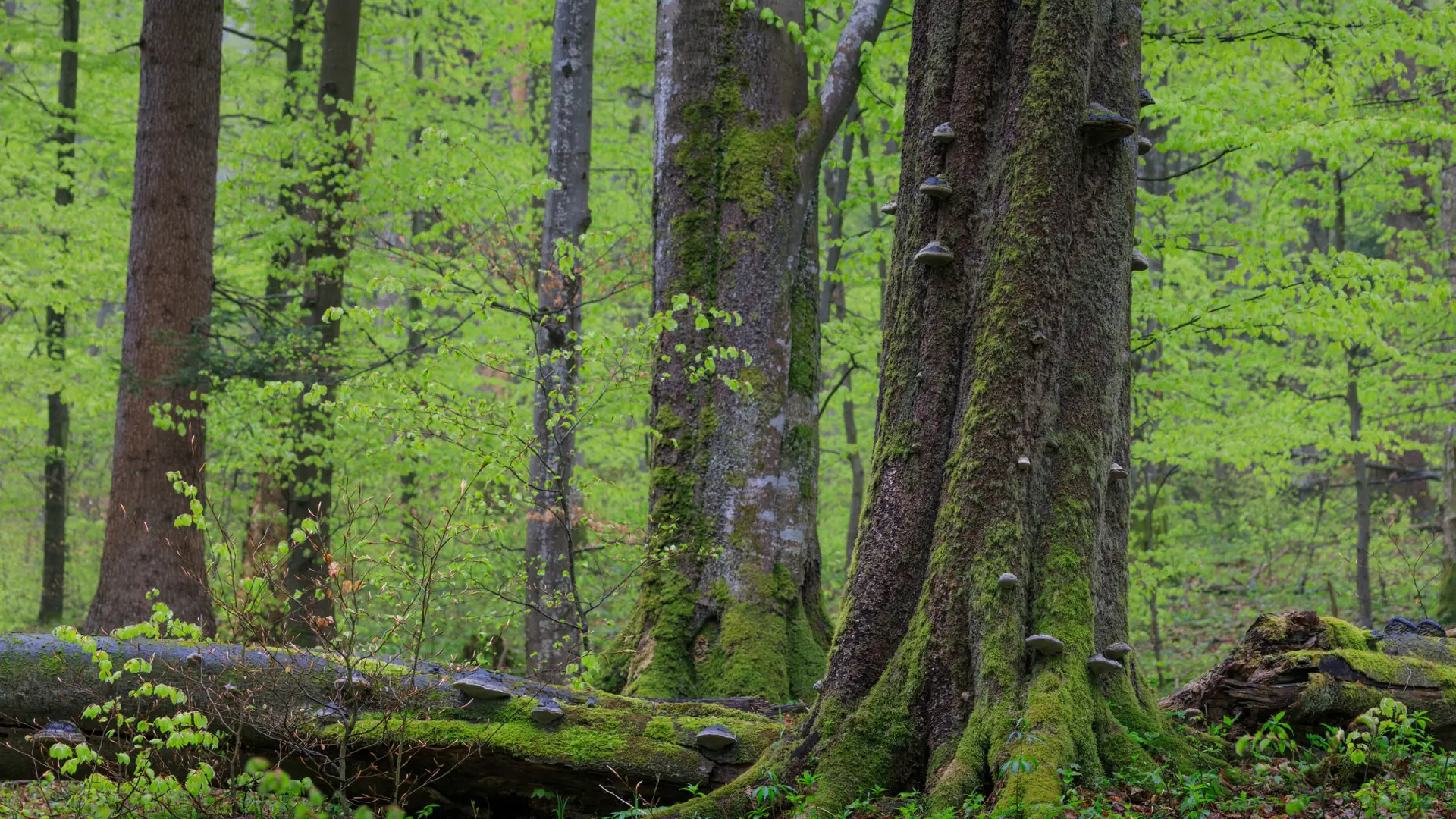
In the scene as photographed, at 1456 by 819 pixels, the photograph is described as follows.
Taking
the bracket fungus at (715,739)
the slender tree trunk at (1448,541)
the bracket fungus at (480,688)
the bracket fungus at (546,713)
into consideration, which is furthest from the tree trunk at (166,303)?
the slender tree trunk at (1448,541)

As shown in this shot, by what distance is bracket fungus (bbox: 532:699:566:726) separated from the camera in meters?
3.95

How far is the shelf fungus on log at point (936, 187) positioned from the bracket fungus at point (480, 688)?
274 cm

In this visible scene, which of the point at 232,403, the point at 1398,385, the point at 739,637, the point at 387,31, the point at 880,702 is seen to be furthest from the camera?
the point at 387,31

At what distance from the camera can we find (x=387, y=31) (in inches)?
531

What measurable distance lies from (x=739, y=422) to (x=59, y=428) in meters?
12.9

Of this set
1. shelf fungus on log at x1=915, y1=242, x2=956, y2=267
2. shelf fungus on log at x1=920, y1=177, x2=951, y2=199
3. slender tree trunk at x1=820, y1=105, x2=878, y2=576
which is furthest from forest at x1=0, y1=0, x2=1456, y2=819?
slender tree trunk at x1=820, y1=105, x2=878, y2=576

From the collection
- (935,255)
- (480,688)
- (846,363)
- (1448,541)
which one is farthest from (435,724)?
(846,363)

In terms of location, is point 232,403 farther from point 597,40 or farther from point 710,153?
point 597,40

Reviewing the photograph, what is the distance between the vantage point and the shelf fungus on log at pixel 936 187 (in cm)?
392

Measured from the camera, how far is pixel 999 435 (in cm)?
370

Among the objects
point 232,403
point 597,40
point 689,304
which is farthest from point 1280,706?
point 597,40

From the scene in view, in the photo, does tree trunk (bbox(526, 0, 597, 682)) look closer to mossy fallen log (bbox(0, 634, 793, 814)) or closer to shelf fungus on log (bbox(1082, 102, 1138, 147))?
mossy fallen log (bbox(0, 634, 793, 814))

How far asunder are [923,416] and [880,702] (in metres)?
1.14

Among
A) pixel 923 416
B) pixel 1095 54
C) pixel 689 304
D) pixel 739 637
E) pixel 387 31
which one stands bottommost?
pixel 739 637
